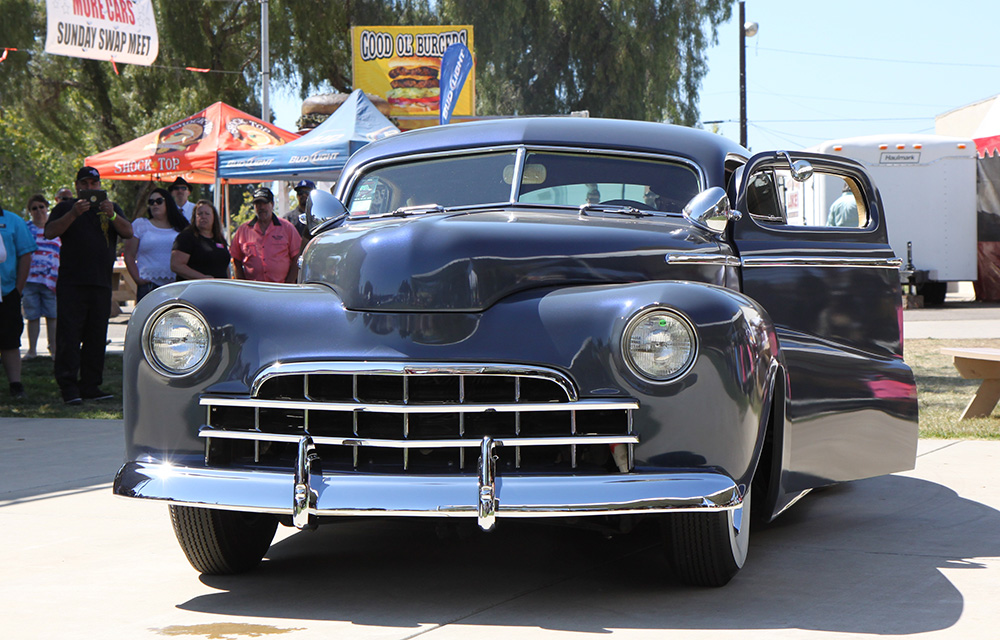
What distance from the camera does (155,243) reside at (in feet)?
31.4

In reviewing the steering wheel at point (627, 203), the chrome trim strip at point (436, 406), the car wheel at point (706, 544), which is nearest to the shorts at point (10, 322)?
the steering wheel at point (627, 203)

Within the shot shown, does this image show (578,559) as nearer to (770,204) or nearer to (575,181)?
(575,181)

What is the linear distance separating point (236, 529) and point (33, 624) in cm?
73

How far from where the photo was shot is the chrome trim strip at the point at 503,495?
10.7 feet

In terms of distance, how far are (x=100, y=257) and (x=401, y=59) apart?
16.7 metres

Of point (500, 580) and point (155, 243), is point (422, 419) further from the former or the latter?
point (155, 243)

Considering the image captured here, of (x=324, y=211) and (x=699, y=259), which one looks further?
(x=324, y=211)

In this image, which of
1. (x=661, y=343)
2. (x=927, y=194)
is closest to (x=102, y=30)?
(x=661, y=343)

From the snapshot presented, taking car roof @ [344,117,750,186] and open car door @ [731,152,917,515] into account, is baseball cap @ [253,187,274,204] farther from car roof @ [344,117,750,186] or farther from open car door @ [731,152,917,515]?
open car door @ [731,152,917,515]

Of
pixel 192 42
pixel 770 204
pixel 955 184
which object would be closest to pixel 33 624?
pixel 770 204

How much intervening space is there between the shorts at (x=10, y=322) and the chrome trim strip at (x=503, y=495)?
648 cm

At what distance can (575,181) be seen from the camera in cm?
466

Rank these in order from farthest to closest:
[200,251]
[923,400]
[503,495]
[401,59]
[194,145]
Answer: [401,59] → [194,145] → [923,400] → [200,251] → [503,495]

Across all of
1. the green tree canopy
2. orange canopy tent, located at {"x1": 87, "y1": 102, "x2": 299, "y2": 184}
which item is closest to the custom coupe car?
orange canopy tent, located at {"x1": 87, "y1": 102, "x2": 299, "y2": 184}
